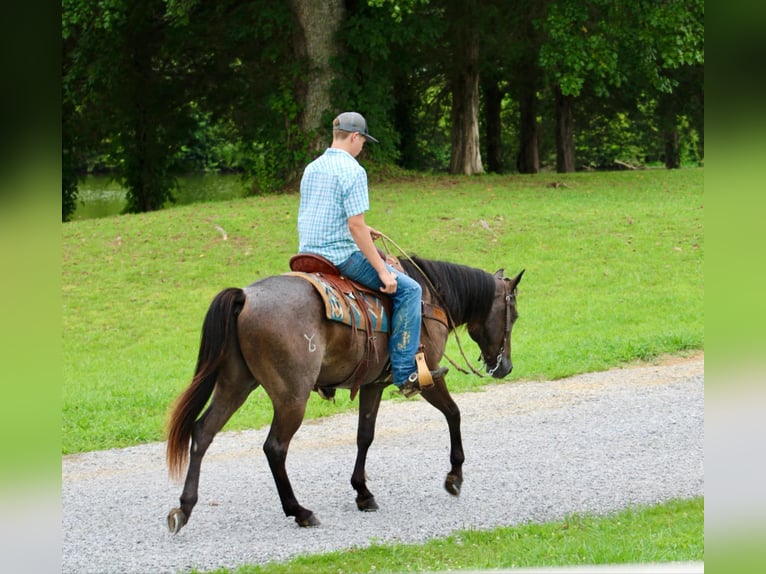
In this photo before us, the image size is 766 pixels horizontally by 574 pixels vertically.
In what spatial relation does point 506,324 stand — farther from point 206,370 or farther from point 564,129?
point 564,129

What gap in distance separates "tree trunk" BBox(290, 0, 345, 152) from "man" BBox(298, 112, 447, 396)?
1721 centimetres

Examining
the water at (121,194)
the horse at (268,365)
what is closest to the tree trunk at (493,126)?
the water at (121,194)

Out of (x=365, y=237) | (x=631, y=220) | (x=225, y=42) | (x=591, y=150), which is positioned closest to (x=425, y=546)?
(x=365, y=237)

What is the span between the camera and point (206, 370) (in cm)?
627

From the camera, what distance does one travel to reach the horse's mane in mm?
7543

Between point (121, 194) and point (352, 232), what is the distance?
121 feet

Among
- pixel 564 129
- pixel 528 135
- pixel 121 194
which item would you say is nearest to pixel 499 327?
pixel 564 129

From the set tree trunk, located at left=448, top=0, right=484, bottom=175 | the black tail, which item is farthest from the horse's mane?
tree trunk, located at left=448, top=0, right=484, bottom=175

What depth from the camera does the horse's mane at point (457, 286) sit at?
754 cm

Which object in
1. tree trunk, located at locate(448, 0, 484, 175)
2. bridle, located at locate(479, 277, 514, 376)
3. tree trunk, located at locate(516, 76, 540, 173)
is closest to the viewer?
bridle, located at locate(479, 277, 514, 376)

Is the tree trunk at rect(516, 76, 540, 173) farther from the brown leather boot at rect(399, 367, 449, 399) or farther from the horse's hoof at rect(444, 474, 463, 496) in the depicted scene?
the brown leather boot at rect(399, 367, 449, 399)

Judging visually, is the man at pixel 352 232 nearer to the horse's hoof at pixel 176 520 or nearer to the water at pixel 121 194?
the horse's hoof at pixel 176 520

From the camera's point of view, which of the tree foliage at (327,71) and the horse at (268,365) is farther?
the tree foliage at (327,71)

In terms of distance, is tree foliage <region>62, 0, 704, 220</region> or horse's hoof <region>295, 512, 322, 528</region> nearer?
horse's hoof <region>295, 512, 322, 528</region>
